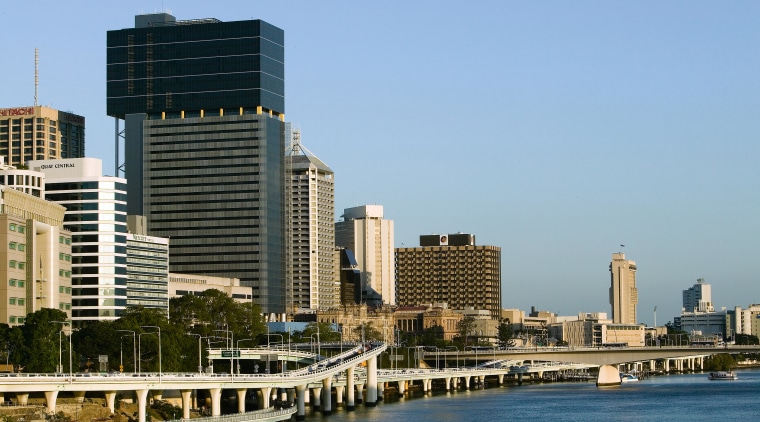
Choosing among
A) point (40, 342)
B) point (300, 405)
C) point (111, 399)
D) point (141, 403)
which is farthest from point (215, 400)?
point (40, 342)

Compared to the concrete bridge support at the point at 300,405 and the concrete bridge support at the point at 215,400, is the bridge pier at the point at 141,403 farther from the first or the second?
the concrete bridge support at the point at 300,405

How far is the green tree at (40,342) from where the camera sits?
17100 centimetres

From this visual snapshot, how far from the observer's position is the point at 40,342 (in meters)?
173

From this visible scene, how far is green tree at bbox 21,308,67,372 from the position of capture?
171 meters

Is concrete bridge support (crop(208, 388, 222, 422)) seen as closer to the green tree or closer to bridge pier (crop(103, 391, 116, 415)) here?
bridge pier (crop(103, 391, 116, 415))

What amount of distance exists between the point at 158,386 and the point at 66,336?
151 feet

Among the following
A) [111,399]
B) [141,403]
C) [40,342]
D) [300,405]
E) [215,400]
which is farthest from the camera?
[300,405]

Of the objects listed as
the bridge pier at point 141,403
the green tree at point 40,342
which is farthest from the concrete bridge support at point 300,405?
the green tree at point 40,342

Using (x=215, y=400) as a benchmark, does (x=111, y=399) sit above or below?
above

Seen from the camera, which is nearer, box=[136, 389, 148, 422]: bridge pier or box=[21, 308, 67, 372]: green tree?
box=[136, 389, 148, 422]: bridge pier

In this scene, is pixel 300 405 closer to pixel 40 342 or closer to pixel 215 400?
pixel 215 400

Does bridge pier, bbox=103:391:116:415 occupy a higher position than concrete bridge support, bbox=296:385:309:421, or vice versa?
bridge pier, bbox=103:391:116:415

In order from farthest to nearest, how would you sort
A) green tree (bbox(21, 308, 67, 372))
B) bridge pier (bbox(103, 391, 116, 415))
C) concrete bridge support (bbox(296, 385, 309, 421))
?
concrete bridge support (bbox(296, 385, 309, 421)), green tree (bbox(21, 308, 67, 372)), bridge pier (bbox(103, 391, 116, 415))

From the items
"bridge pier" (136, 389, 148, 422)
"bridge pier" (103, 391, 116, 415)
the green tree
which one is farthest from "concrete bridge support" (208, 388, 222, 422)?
the green tree
